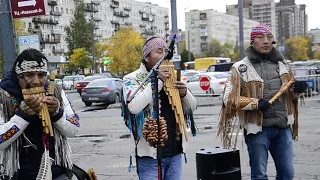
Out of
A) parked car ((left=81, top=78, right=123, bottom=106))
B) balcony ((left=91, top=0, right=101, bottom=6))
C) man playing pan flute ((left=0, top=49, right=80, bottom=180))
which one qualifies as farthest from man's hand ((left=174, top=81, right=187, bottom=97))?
balcony ((left=91, top=0, right=101, bottom=6))

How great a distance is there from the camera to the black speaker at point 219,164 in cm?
515

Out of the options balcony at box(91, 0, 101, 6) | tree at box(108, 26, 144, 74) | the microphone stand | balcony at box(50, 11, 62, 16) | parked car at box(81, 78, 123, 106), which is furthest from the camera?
balcony at box(91, 0, 101, 6)

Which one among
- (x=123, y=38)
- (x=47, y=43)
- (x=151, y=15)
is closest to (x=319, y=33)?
(x=151, y=15)

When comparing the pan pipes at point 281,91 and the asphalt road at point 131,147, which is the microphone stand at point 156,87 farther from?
the pan pipes at point 281,91

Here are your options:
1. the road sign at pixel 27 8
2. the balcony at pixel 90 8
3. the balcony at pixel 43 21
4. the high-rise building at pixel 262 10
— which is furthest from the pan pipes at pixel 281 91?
the high-rise building at pixel 262 10

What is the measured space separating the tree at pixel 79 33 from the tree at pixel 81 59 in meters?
6.25

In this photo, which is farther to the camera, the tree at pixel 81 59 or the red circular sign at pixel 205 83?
the tree at pixel 81 59

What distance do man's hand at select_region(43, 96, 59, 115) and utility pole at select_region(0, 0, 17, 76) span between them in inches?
185

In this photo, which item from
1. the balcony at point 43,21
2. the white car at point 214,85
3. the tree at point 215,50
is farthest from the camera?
the tree at point 215,50

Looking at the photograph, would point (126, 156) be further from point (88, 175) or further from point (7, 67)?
point (88, 175)

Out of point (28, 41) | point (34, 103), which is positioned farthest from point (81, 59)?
point (34, 103)

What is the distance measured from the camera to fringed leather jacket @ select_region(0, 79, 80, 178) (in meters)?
3.39

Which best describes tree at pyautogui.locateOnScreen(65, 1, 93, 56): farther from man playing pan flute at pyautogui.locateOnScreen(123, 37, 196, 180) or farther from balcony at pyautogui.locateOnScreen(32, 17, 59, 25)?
man playing pan flute at pyautogui.locateOnScreen(123, 37, 196, 180)

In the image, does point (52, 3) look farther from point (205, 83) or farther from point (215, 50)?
point (205, 83)
